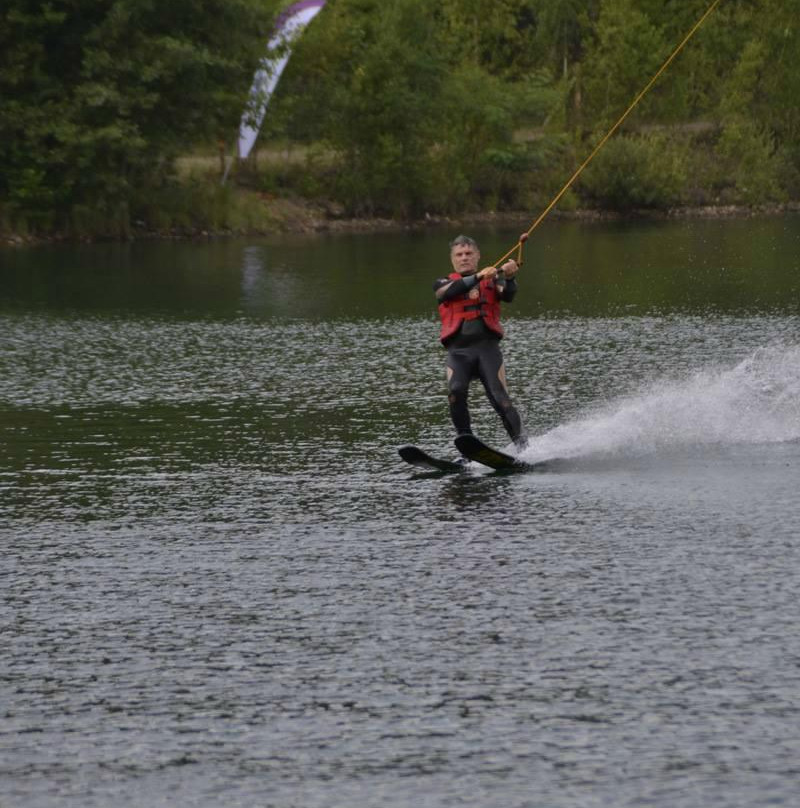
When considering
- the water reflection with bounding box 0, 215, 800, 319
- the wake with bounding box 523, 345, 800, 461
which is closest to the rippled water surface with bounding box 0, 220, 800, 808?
the wake with bounding box 523, 345, 800, 461

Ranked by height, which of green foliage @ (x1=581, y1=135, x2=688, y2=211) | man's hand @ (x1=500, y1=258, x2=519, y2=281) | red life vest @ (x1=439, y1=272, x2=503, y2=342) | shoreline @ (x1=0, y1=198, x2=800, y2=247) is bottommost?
red life vest @ (x1=439, y1=272, x2=503, y2=342)

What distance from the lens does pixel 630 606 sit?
7.18 m

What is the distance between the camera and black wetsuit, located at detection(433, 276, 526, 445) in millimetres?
10938

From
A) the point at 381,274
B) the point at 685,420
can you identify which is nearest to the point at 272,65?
the point at 381,274

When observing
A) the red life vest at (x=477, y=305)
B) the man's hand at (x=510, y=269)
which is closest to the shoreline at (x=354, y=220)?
the red life vest at (x=477, y=305)

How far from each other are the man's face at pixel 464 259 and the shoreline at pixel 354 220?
103 ft

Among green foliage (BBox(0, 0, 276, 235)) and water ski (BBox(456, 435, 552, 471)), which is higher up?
green foliage (BBox(0, 0, 276, 235))

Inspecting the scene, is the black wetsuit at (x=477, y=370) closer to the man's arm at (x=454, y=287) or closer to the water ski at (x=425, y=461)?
the man's arm at (x=454, y=287)

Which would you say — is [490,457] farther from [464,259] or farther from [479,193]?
[479,193]

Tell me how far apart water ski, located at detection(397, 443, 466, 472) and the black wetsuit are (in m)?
0.33

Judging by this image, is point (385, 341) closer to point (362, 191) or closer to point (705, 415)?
point (705, 415)

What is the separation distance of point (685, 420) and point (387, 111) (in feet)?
144

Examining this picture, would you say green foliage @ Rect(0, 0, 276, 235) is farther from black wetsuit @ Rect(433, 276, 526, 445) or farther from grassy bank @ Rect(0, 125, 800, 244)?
black wetsuit @ Rect(433, 276, 526, 445)

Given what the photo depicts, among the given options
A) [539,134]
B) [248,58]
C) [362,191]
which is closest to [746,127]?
[539,134]
